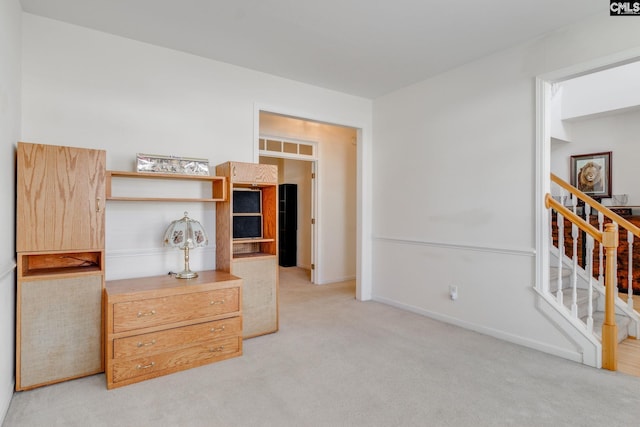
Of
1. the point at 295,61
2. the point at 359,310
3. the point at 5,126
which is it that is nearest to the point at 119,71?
the point at 5,126

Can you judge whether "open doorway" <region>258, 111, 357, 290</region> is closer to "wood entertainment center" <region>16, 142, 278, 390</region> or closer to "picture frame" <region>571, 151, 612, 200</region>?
"wood entertainment center" <region>16, 142, 278, 390</region>

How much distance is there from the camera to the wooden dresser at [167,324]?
229 cm

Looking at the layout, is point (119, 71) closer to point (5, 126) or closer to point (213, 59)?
point (213, 59)

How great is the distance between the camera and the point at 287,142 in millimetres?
5141

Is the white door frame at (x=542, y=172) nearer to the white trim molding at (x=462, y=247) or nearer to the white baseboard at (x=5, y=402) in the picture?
the white trim molding at (x=462, y=247)

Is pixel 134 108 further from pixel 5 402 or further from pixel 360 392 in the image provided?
pixel 360 392

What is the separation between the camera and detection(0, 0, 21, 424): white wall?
75.6 inches

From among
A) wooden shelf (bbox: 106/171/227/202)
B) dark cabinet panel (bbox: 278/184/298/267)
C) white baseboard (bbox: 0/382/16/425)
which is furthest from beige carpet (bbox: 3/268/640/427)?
dark cabinet panel (bbox: 278/184/298/267)

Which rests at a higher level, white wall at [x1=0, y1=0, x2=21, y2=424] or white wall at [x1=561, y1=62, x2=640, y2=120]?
white wall at [x1=561, y1=62, x2=640, y2=120]

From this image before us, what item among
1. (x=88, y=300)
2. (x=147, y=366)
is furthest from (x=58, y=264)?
(x=147, y=366)

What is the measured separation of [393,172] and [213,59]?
7.86 ft

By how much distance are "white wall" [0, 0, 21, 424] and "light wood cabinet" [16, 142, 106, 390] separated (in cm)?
6

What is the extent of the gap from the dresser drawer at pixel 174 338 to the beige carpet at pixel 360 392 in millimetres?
208

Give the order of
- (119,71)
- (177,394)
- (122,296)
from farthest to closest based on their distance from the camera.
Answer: (119,71) < (122,296) < (177,394)
